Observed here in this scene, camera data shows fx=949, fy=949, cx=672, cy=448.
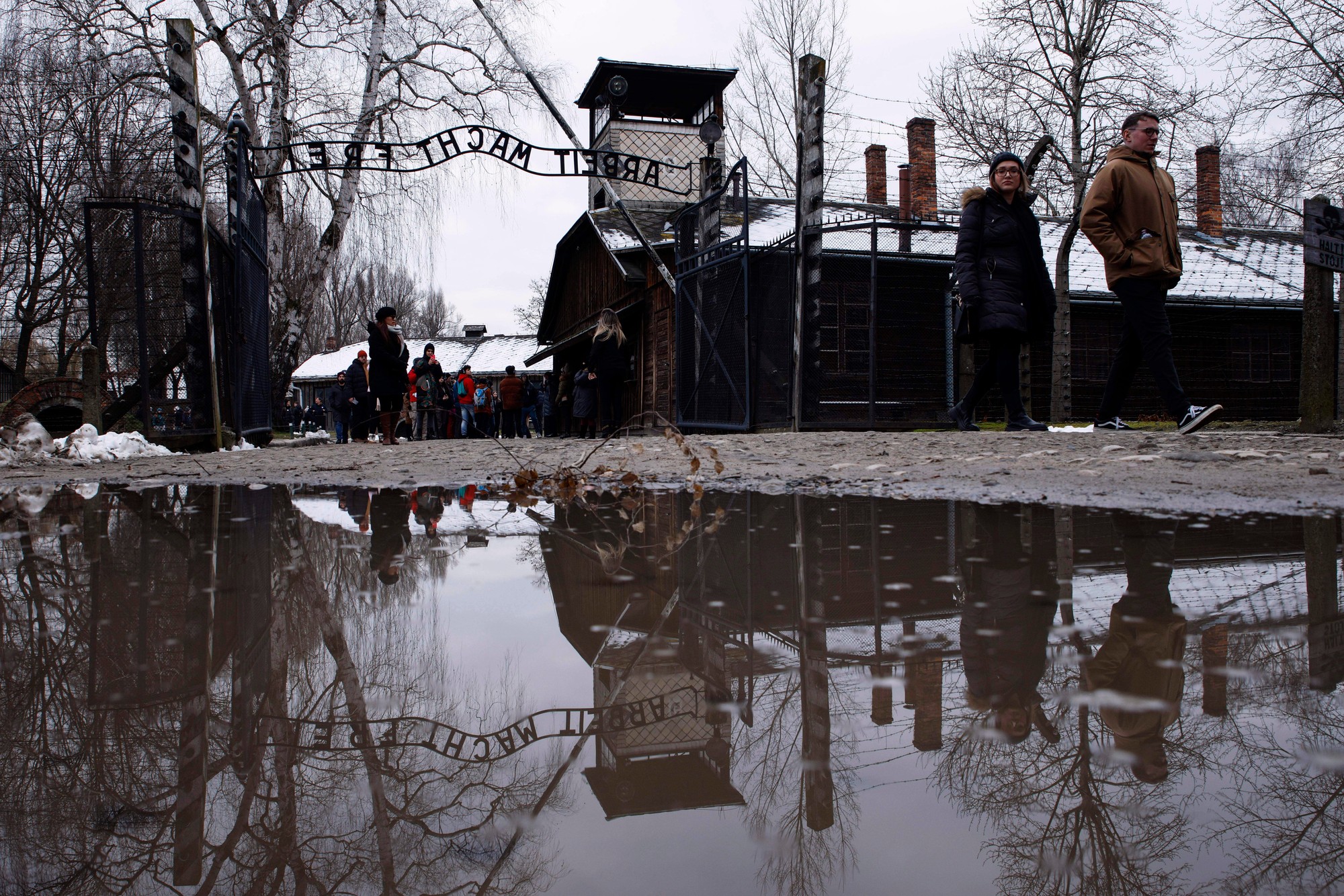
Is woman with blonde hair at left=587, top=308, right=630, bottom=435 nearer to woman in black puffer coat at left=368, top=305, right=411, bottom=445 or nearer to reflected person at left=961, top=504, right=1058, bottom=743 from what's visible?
woman in black puffer coat at left=368, top=305, right=411, bottom=445

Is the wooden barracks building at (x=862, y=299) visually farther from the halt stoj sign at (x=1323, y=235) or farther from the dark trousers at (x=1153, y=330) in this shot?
the halt stoj sign at (x=1323, y=235)

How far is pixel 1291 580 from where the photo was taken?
2.33 meters

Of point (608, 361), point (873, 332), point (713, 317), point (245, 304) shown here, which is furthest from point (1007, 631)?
point (608, 361)

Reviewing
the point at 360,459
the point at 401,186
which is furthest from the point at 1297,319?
the point at 360,459

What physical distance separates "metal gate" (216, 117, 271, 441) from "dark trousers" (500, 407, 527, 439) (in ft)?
31.3

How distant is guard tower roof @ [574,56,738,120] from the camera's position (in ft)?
83.7

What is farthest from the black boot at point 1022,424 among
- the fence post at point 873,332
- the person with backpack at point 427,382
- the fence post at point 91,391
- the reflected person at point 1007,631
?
the person with backpack at point 427,382

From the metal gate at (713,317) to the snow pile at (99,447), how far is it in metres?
6.32

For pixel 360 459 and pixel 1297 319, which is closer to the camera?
pixel 360 459

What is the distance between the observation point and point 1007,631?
Answer: 6.19ft

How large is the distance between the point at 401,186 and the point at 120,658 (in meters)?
17.5

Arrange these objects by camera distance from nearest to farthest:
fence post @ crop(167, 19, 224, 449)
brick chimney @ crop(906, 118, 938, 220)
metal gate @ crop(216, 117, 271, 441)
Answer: fence post @ crop(167, 19, 224, 449) → metal gate @ crop(216, 117, 271, 441) → brick chimney @ crop(906, 118, 938, 220)

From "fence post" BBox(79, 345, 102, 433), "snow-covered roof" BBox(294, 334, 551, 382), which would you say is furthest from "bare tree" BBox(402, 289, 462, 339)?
"fence post" BBox(79, 345, 102, 433)

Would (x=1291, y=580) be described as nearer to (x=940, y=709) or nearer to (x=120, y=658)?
(x=940, y=709)
